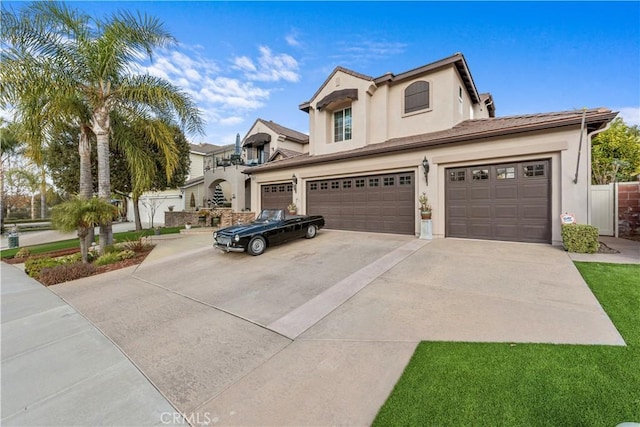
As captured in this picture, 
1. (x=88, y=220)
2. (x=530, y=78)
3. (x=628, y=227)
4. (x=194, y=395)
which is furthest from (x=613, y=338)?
(x=530, y=78)

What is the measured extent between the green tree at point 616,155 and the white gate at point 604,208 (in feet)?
20.8

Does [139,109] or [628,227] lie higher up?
[139,109]

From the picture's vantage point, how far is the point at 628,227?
9.20 m

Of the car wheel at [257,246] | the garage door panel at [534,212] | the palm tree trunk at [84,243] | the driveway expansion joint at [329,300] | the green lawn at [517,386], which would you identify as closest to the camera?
the green lawn at [517,386]

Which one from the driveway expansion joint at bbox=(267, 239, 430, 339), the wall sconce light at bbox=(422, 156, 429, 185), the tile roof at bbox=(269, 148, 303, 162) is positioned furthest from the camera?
the tile roof at bbox=(269, 148, 303, 162)

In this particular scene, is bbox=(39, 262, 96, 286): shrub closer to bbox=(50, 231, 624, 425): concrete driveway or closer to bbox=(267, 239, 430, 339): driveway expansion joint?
bbox=(50, 231, 624, 425): concrete driveway

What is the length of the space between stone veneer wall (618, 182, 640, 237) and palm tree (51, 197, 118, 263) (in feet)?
55.9

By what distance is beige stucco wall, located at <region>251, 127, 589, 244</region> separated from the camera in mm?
7285

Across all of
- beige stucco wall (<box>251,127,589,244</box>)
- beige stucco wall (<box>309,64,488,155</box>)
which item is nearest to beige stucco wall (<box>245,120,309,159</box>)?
beige stucco wall (<box>309,64,488,155</box>)

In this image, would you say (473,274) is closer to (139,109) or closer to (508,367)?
(508,367)

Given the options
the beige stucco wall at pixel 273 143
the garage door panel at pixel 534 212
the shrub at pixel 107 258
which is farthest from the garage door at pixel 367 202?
the shrub at pixel 107 258

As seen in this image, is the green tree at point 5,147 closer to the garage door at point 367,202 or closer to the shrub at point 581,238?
the garage door at point 367,202

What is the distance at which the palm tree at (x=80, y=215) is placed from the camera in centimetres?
705

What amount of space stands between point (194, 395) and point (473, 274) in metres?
5.36
